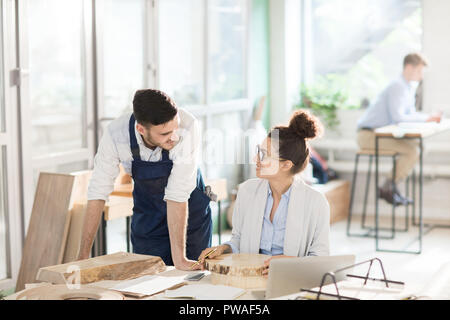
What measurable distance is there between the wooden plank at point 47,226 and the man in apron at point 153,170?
60 centimetres

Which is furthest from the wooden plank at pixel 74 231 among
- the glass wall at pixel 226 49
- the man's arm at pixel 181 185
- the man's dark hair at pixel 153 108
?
the glass wall at pixel 226 49

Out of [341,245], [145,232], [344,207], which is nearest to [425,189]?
[344,207]

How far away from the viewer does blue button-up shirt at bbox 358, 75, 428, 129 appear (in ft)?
20.9

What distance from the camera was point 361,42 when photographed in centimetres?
749

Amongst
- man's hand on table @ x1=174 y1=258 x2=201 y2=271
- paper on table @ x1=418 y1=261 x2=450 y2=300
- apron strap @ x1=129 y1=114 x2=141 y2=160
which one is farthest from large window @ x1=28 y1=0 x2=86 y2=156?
paper on table @ x1=418 y1=261 x2=450 y2=300

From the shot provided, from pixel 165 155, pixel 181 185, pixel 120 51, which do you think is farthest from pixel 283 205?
pixel 120 51

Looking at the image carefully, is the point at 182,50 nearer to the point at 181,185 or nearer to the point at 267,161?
the point at 181,185

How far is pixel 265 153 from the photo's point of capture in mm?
2906

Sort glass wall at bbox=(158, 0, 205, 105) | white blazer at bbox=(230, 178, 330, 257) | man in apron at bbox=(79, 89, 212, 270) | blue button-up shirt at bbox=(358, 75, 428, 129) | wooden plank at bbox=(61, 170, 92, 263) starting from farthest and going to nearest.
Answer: blue button-up shirt at bbox=(358, 75, 428, 129)
glass wall at bbox=(158, 0, 205, 105)
wooden plank at bbox=(61, 170, 92, 263)
man in apron at bbox=(79, 89, 212, 270)
white blazer at bbox=(230, 178, 330, 257)

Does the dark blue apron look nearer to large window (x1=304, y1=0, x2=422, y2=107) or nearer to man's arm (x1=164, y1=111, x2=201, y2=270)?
man's arm (x1=164, y1=111, x2=201, y2=270)

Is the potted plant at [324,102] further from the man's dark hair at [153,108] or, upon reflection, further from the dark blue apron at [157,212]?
the man's dark hair at [153,108]

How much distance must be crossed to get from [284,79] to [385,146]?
59.4 inches

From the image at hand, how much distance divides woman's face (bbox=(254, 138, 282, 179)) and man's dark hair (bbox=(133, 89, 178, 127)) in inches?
15.9

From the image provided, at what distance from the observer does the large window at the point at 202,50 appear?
571 centimetres
